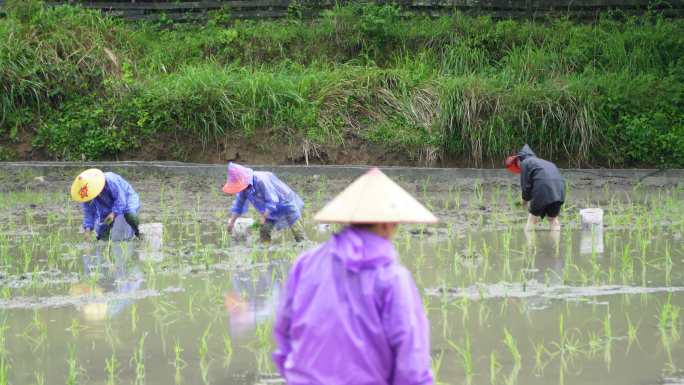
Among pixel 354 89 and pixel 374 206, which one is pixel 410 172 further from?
pixel 374 206

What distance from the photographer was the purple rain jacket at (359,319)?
3.28m

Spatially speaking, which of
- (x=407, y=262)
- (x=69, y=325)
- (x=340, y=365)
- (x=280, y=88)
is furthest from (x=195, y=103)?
(x=340, y=365)

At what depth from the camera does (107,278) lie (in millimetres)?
8469

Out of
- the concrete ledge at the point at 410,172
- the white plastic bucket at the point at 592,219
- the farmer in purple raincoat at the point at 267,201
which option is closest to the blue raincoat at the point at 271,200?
the farmer in purple raincoat at the point at 267,201

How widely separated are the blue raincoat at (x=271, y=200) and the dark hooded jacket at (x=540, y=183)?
2.28 m

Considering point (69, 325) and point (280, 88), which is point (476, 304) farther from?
point (280, 88)

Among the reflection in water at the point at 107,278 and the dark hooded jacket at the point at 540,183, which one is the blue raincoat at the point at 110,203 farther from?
the dark hooded jacket at the point at 540,183

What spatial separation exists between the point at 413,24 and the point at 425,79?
7.17ft

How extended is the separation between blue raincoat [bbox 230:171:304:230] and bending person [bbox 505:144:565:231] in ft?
7.50

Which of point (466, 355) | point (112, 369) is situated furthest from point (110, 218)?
point (466, 355)

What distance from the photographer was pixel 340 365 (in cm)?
334

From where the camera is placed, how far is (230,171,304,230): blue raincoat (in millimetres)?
9812

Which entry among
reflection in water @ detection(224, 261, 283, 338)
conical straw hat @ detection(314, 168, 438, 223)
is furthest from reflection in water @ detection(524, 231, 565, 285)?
conical straw hat @ detection(314, 168, 438, 223)

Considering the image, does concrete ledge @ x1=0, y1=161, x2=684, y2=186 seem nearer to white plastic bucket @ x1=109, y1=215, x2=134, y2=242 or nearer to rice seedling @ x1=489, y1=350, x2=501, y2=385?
white plastic bucket @ x1=109, y1=215, x2=134, y2=242
